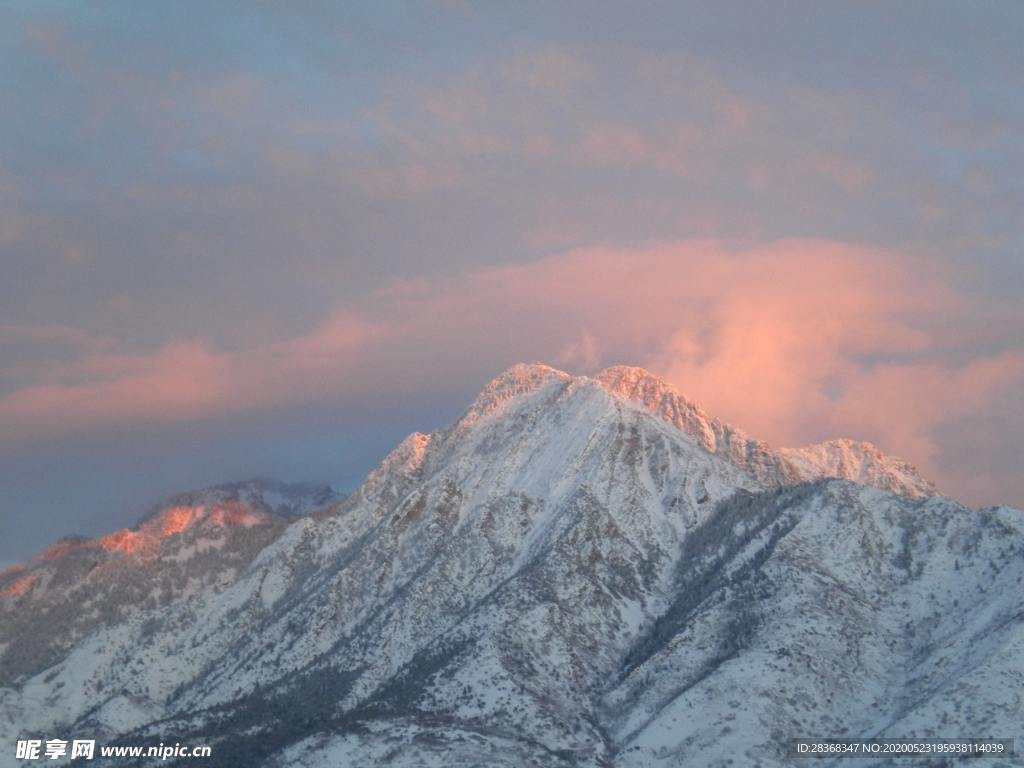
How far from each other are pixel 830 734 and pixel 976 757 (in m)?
25.3

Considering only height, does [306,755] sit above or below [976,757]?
above

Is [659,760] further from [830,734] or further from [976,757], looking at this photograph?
[976,757]

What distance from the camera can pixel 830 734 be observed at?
19938 centimetres

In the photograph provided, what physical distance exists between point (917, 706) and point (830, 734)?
1293 cm

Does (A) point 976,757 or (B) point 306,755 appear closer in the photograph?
(A) point 976,757

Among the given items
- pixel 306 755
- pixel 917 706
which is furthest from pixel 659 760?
pixel 306 755

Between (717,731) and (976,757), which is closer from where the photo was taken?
(976,757)

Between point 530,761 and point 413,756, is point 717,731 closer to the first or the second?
point 530,761

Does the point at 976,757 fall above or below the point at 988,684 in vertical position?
below

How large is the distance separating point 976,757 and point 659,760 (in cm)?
4449

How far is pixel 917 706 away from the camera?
196125mm

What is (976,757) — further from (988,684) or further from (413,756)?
(413,756)

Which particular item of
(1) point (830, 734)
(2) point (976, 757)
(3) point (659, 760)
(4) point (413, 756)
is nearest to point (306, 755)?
(4) point (413, 756)

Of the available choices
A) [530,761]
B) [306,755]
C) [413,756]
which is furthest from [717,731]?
[306,755]
